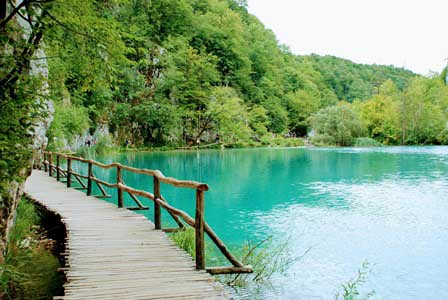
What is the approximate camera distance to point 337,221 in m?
12.2

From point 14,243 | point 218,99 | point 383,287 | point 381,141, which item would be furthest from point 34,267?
point 381,141

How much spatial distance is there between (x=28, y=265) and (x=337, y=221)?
8668mm

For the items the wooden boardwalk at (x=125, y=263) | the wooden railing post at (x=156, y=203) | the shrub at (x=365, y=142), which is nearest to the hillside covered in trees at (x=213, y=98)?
the shrub at (x=365, y=142)

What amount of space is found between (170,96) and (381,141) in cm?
3186

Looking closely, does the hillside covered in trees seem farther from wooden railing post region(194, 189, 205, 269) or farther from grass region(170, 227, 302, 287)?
wooden railing post region(194, 189, 205, 269)

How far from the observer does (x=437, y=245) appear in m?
9.73

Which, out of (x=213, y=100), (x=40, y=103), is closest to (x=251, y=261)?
(x=40, y=103)

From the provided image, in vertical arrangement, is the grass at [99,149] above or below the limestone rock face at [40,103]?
below

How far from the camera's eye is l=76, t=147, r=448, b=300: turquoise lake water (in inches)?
296

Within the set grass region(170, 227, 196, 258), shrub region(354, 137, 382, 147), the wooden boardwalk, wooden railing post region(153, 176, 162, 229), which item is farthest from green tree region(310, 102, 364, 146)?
wooden railing post region(153, 176, 162, 229)

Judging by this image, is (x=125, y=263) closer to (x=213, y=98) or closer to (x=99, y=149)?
(x=99, y=149)

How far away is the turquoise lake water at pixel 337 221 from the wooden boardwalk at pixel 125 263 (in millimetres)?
1796

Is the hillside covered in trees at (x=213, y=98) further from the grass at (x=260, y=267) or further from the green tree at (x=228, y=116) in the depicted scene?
the grass at (x=260, y=267)

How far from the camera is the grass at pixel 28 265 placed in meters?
5.64
